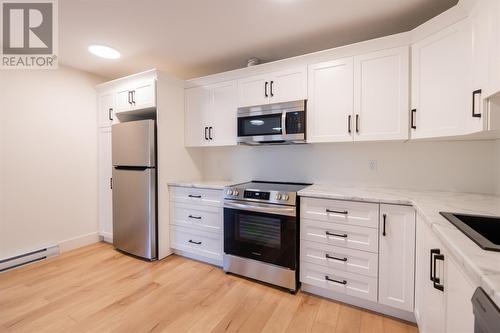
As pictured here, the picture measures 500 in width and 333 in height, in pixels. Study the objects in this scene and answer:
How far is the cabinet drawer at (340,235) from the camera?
5.92 feet

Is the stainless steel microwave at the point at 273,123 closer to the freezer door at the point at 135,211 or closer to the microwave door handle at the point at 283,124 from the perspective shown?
the microwave door handle at the point at 283,124

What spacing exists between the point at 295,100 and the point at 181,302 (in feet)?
7.00

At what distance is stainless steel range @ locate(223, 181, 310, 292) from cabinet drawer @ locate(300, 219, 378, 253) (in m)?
0.11

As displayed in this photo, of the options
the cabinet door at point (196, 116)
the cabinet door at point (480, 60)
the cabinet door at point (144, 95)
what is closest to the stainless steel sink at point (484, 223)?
the cabinet door at point (480, 60)

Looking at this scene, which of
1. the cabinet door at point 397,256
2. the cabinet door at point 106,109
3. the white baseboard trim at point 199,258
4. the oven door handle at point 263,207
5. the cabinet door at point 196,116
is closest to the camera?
the cabinet door at point 397,256

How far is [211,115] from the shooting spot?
287cm

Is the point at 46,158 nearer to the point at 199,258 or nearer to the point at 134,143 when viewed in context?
the point at 134,143

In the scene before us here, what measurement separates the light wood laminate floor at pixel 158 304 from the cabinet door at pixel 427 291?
33 cm

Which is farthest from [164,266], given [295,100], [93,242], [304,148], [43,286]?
[295,100]

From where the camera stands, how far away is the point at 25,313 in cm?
183

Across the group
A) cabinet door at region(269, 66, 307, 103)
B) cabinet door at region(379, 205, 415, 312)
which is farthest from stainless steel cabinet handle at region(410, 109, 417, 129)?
cabinet door at region(269, 66, 307, 103)

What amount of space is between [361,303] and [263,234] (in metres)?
0.97

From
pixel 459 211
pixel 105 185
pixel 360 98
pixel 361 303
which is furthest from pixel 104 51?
pixel 361 303

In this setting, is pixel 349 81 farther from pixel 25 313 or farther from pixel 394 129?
pixel 25 313
